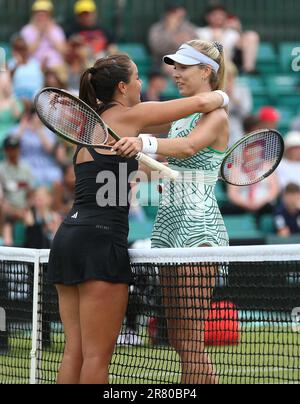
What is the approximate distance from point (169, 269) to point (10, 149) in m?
6.39

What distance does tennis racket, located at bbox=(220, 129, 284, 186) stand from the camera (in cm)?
586

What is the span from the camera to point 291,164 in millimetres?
12469

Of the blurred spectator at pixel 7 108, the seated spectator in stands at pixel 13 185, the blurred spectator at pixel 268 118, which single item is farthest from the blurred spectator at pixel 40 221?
the blurred spectator at pixel 268 118

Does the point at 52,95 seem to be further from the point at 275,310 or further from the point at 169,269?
the point at 275,310

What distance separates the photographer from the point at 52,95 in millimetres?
5332

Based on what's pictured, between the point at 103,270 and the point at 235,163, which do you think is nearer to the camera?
the point at 103,270

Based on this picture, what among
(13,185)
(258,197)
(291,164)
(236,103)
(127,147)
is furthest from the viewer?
(236,103)

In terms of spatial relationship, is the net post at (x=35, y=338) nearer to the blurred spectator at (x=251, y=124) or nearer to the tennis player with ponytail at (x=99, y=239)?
the tennis player with ponytail at (x=99, y=239)

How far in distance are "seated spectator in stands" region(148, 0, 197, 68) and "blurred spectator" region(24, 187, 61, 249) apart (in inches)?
150

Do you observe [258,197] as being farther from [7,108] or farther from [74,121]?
[74,121]

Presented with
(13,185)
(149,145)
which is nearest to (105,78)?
(149,145)

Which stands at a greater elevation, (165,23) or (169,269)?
(165,23)

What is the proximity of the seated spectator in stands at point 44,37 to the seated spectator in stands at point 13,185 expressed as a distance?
1.78 m

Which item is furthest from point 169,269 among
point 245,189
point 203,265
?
point 245,189
